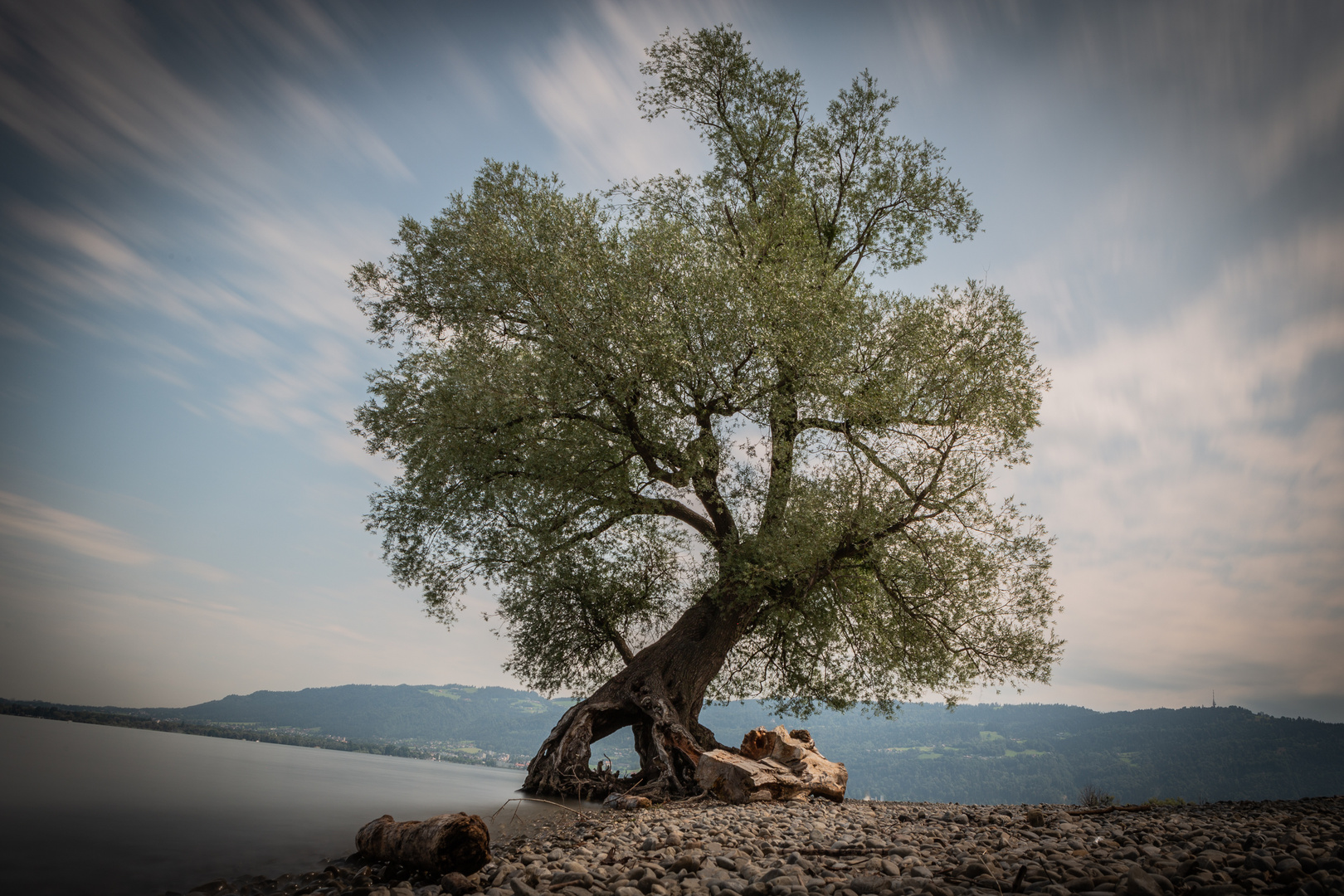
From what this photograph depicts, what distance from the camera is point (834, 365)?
53.8 feet

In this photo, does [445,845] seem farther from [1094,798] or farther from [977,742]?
[977,742]

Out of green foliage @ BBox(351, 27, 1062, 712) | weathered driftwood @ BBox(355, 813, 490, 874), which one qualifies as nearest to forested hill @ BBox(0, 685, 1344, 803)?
green foliage @ BBox(351, 27, 1062, 712)

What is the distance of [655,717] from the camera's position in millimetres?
16188

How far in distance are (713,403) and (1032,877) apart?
12883mm

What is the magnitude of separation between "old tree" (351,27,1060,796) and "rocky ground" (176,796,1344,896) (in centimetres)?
751

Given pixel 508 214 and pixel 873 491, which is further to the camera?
pixel 508 214

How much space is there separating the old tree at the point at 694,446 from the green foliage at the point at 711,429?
75 mm

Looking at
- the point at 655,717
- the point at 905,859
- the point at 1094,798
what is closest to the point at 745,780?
the point at 655,717

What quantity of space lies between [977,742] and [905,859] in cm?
18366

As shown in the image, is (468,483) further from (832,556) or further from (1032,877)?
(1032,877)

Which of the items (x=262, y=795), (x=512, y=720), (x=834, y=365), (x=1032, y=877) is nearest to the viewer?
(x=1032, y=877)

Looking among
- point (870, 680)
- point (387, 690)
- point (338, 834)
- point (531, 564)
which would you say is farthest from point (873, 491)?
point (387, 690)

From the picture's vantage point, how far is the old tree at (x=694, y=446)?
52.1 feet

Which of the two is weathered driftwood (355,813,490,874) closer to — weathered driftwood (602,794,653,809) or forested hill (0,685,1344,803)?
weathered driftwood (602,794,653,809)
